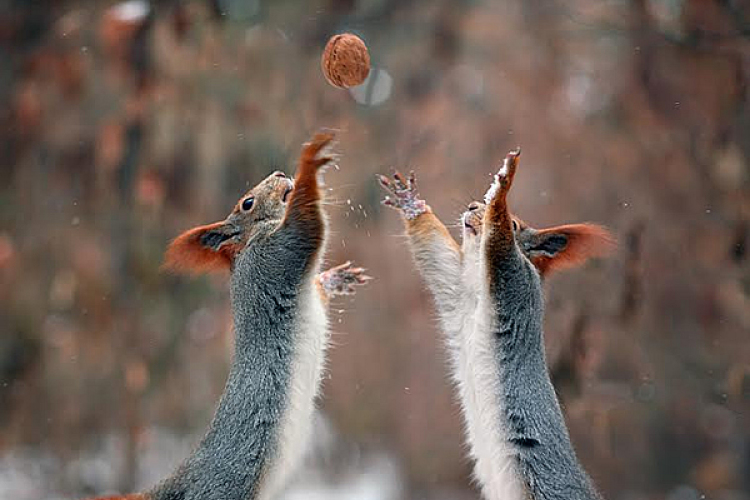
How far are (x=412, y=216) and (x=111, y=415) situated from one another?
413 centimetres

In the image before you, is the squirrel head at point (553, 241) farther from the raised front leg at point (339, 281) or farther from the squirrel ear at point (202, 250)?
the squirrel ear at point (202, 250)

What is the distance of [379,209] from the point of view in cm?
517

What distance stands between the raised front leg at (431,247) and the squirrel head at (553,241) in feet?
0.27

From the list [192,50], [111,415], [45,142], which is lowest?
[111,415]

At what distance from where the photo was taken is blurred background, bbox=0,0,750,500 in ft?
17.6

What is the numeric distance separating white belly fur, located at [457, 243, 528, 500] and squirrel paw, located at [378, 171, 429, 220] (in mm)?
262

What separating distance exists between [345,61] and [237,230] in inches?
26.1

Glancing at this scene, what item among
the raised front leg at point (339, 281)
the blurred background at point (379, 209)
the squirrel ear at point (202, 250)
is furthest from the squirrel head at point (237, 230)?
the blurred background at point (379, 209)

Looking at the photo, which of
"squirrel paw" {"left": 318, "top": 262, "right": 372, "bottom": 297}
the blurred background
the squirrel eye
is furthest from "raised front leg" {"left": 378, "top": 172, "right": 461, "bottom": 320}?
the blurred background

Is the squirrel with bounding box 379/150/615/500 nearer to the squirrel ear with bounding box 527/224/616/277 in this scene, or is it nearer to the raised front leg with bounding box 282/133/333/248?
the squirrel ear with bounding box 527/224/616/277

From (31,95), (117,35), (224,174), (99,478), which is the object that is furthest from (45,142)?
(99,478)

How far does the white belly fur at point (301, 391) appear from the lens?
9.46 ft

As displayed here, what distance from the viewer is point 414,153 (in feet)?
18.2

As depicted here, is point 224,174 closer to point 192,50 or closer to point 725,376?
point 192,50
